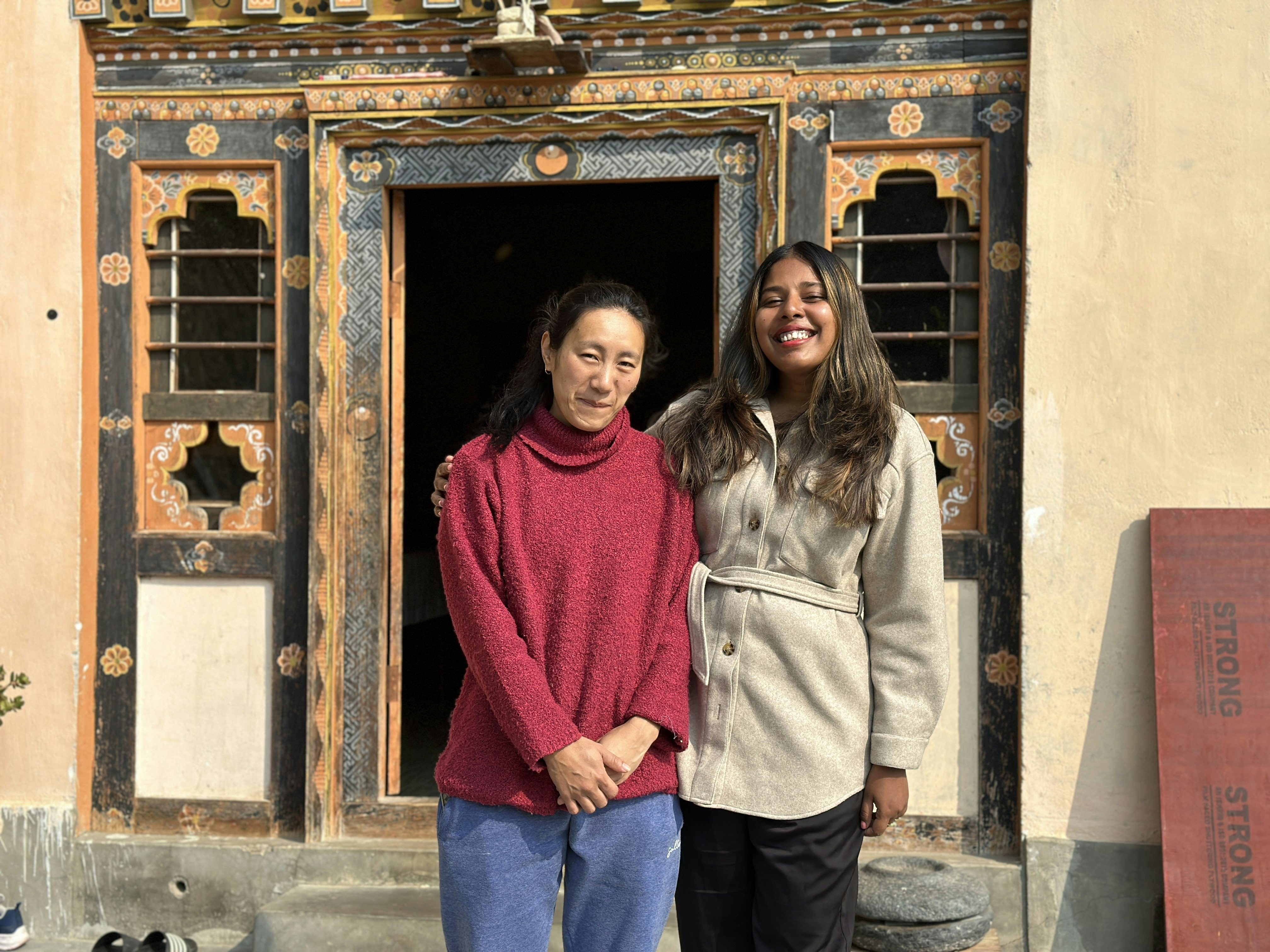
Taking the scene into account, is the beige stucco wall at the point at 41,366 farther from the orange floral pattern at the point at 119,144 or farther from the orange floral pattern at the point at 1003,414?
the orange floral pattern at the point at 1003,414

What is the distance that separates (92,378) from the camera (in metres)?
3.86

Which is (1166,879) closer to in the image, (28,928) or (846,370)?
(846,370)

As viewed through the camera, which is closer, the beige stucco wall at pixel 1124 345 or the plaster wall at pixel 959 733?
Result: the beige stucco wall at pixel 1124 345

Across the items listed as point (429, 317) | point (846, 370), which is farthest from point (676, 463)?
point (429, 317)

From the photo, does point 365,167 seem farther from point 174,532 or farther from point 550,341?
point 550,341

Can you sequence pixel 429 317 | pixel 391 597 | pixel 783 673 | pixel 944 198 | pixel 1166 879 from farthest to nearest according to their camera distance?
pixel 429 317, pixel 391 597, pixel 944 198, pixel 1166 879, pixel 783 673

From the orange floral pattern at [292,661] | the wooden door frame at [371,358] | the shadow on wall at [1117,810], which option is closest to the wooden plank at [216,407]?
the wooden door frame at [371,358]

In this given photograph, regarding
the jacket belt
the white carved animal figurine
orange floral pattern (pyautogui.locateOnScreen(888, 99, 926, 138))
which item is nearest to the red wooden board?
Result: orange floral pattern (pyautogui.locateOnScreen(888, 99, 926, 138))

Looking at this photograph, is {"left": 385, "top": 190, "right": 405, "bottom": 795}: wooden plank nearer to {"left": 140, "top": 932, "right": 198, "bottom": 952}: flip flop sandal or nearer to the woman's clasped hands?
{"left": 140, "top": 932, "right": 198, "bottom": 952}: flip flop sandal

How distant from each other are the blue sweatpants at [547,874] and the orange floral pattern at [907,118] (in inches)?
101

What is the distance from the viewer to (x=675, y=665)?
1.94 metres

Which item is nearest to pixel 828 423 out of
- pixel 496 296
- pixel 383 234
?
pixel 383 234

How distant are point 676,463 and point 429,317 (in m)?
5.15

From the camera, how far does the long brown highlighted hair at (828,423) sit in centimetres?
198
